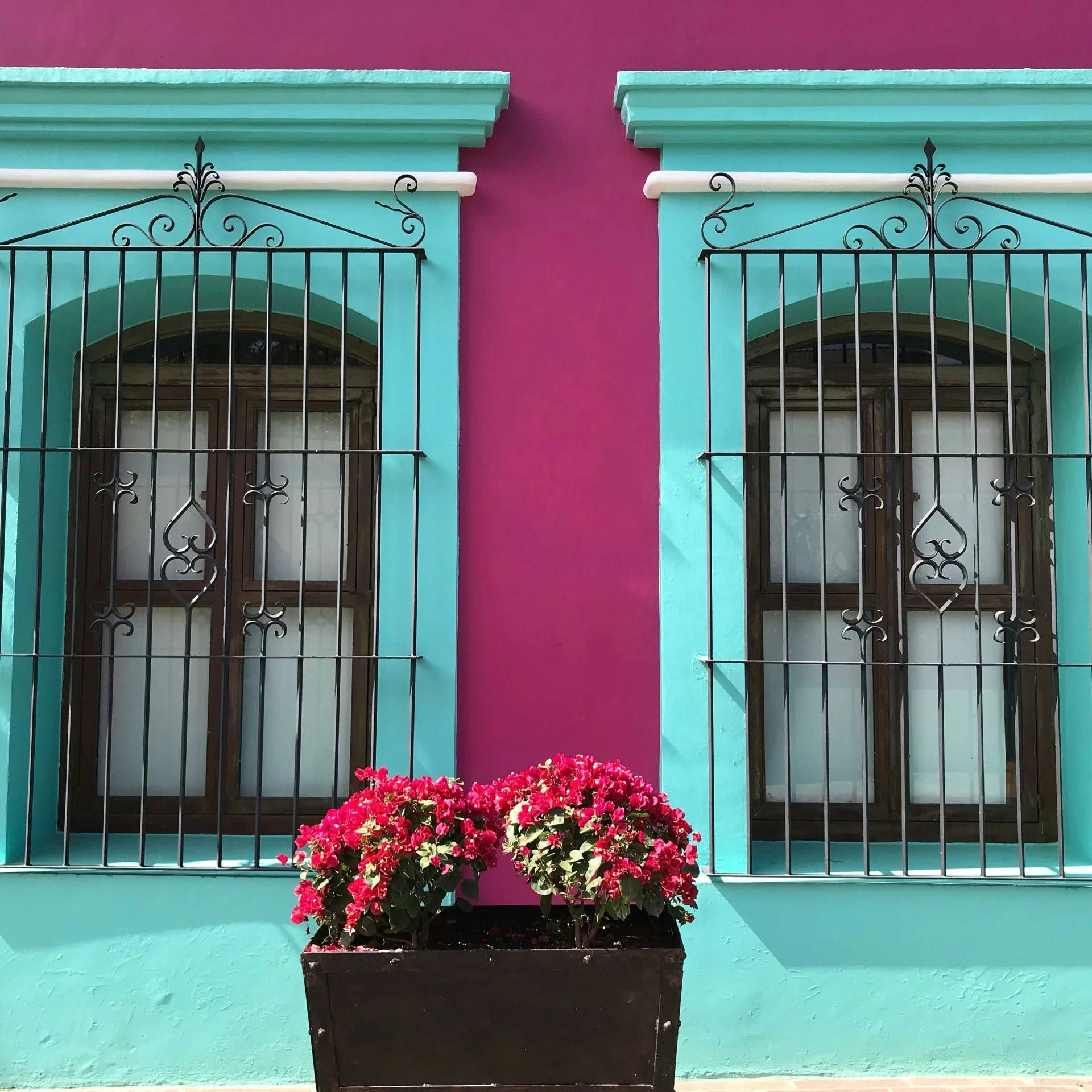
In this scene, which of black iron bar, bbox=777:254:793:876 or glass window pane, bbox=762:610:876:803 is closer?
black iron bar, bbox=777:254:793:876

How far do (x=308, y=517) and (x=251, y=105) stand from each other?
4.95 ft

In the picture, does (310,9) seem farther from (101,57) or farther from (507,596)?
(507,596)

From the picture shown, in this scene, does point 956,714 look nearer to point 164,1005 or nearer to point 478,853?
point 478,853

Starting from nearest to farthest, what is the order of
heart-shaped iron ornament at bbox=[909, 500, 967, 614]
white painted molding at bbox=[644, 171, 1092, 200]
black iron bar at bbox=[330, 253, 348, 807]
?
black iron bar at bbox=[330, 253, 348, 807] < white painted molding at bbox=[644, 171, 1092, 200] < heart-shaped iron ornament at bbox=[909, 500, 967, 614]

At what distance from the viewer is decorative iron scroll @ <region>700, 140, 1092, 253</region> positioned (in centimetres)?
364

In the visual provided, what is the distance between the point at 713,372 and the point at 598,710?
4.18ft

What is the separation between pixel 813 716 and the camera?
405 centimetres

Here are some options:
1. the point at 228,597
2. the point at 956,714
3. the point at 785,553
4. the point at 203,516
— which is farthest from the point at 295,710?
the point at 956,714

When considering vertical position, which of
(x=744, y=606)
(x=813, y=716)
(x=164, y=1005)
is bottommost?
(x=164, y=1005)

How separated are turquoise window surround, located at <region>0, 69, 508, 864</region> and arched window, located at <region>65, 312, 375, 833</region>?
1.05 ft

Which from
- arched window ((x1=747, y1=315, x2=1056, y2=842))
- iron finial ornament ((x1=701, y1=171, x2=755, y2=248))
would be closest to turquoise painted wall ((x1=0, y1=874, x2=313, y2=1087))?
arched window ((x1=747, y1=315, x2=1056, y2=842))

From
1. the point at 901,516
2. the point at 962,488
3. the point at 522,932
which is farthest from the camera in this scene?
the point at 962,488

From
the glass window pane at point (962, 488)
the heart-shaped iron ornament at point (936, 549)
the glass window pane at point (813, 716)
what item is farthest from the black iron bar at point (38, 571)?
the glass window pane at point (962, 488)

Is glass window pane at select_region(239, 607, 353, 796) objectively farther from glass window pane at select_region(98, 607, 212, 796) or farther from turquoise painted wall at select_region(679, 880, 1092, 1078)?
turquoise painted wall at select_region(679, 880, 1092, 1078)
